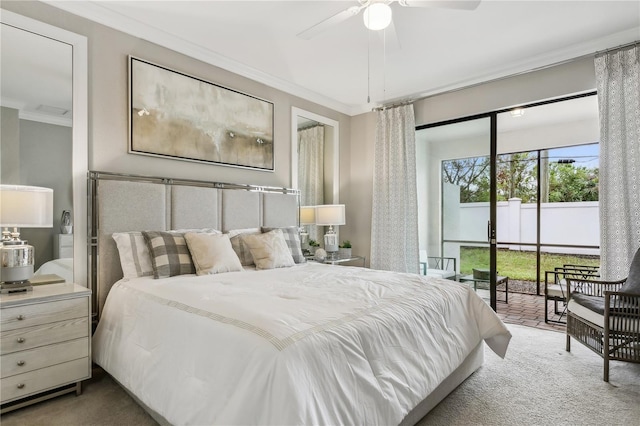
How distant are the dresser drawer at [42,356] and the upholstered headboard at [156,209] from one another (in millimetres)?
487

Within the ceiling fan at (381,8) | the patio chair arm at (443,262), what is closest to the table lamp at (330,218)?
the patio chair arm at (443,262)

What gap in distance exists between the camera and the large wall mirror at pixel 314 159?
4523 mm

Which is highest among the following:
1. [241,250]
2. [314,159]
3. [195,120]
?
[195,120]

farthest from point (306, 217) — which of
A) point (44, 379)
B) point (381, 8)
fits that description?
point (44, 379)

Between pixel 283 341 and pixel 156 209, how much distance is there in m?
2.20

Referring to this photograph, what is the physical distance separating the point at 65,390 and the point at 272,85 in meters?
3.52

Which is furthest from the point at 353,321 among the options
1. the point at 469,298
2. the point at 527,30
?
the point at 527,30

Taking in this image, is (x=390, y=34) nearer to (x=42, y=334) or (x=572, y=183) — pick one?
(x=42, y=334)

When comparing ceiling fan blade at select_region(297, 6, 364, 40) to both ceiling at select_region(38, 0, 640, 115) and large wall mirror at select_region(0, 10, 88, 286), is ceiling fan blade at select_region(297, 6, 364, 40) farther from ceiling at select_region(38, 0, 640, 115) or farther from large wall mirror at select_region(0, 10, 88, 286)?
large wall mirror at select_region(0, 10, 88, 286)

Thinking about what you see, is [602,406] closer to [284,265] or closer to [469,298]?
[469,298]

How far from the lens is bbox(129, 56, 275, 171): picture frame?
9.97ft

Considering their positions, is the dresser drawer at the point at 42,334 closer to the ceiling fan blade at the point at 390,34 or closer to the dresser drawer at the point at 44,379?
the dresser drawer at the point at 44,379

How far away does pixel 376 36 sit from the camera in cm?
318

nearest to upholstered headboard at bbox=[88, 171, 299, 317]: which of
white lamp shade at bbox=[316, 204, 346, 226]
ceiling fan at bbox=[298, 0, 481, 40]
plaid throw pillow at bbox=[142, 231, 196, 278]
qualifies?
plaid throw pillow at bbox=[142, 231, 196, 278]
